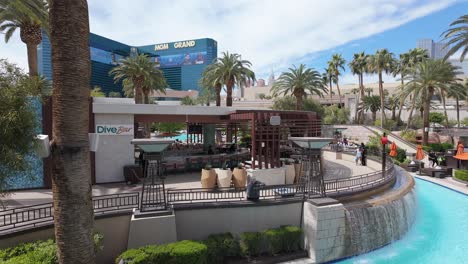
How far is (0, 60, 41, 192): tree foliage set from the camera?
6.39m

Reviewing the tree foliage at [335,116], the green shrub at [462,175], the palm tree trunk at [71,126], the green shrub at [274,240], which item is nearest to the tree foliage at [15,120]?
the palm tree trunk at [71,126]

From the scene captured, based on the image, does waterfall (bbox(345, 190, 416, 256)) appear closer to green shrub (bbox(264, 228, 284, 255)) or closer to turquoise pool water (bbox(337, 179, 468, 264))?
turquoise pool water (bbox(337, 179, 468, 264))

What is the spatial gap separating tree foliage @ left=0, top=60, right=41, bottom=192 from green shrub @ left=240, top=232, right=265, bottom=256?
7450 mm

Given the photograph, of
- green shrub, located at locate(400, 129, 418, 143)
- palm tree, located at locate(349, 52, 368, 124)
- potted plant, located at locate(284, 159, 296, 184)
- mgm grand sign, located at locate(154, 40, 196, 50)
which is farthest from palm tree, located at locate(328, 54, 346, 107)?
mgm grand sign, located at locate(154, 40, 196, 50)

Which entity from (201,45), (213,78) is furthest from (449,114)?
(201,45)

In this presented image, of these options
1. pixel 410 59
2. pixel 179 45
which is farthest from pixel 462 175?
pixel 179 45

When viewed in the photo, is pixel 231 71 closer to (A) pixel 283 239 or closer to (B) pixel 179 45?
(A) pixel 283 239

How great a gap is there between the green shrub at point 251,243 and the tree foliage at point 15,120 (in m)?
7.45

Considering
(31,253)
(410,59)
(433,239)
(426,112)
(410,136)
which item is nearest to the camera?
(31,253)

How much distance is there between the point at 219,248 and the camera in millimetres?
10594

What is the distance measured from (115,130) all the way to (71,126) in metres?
10.3

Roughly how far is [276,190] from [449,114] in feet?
250

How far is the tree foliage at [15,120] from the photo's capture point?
6.39 m

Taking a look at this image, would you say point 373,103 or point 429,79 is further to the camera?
point 373,103
